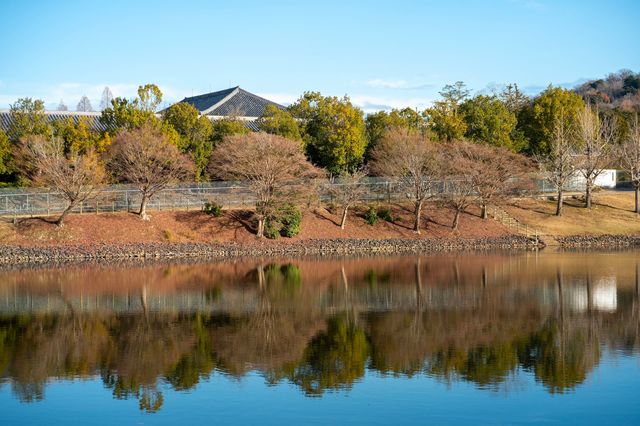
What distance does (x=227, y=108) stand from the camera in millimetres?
79250

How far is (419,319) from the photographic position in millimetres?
29781

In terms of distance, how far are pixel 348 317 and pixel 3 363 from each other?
12.2 metres

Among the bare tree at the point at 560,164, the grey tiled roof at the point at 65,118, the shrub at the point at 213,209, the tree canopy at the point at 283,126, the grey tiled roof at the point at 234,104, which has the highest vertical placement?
the grey tiled roof at the point at 234,104

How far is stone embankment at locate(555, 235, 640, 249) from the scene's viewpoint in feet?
186

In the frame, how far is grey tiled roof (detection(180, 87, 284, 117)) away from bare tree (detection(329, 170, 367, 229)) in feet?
62.5

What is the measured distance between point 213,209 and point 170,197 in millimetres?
3451

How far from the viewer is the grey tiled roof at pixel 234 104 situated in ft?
257

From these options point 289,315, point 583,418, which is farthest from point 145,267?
point 583,418

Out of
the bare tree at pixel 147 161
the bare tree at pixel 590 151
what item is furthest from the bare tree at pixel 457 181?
the bare tree at pixel 147 161

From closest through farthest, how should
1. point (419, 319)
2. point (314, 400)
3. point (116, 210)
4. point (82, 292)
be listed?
1. point (314, 400)
2. point (419, 319)
3. point (82, 292)
4. point (116, 210)

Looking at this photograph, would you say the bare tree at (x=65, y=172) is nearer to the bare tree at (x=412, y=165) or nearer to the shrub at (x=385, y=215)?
the shrub at (x=385, y=215)

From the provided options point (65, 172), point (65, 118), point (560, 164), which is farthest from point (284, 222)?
point (65, 118)

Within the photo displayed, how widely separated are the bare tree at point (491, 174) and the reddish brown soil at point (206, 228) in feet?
6.93

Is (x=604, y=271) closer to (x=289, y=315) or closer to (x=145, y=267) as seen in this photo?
(x=289, y=315)
